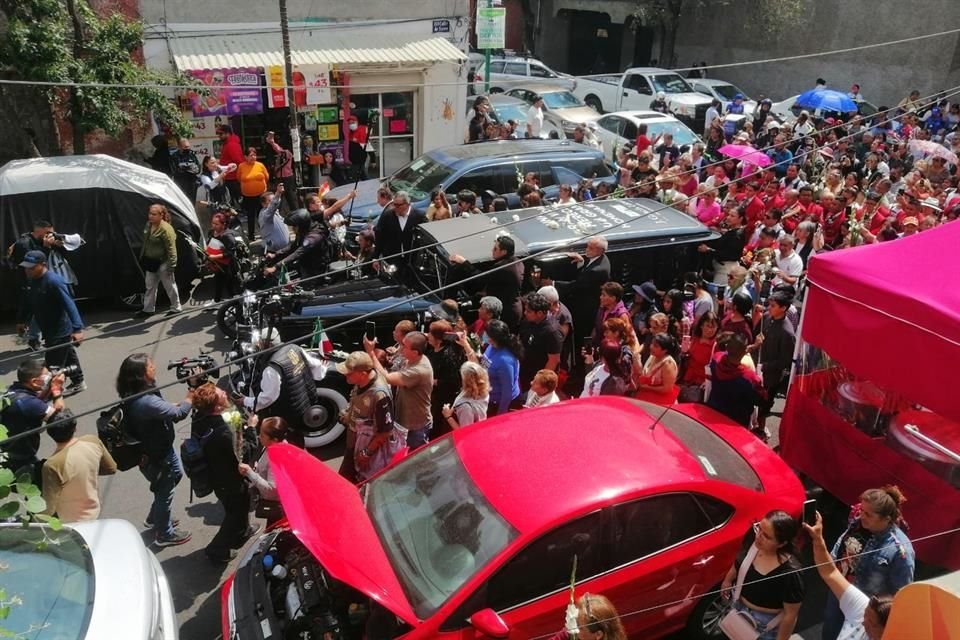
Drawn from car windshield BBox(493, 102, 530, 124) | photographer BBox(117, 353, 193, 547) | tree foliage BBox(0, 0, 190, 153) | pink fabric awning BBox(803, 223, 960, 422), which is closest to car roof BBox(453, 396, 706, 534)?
pink fabric awning BBox(803, 223, 960, 422)

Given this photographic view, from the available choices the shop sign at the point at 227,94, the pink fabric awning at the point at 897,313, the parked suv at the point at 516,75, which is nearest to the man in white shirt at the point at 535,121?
the parked suv at the point at 516,75

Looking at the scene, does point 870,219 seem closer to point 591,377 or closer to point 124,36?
point 591,377

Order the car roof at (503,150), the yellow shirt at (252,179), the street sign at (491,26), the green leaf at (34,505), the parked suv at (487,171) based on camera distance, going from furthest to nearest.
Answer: the street sign at (491,26) → the yellow shirt at (252,179) → the car roof at (503,150) → the parked suv at (487,171) → the green leaf at (34,505)

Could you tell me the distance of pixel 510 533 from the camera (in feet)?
13.7

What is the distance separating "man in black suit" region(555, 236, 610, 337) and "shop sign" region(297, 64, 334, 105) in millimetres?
8633

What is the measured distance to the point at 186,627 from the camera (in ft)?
17.0

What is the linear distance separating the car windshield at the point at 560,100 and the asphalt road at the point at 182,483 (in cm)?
1166

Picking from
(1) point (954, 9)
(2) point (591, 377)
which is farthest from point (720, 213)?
(1) point (954, 9)

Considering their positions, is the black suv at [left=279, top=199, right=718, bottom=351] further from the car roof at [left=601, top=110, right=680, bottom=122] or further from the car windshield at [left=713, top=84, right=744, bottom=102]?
the car windshield at [left=713, top=84, right=744, bottom=102]

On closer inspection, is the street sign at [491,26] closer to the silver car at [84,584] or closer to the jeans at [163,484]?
the jeans at [163,484]

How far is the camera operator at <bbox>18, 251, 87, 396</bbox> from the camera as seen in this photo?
764cm

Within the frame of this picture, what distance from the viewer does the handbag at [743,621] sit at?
430 centimetres

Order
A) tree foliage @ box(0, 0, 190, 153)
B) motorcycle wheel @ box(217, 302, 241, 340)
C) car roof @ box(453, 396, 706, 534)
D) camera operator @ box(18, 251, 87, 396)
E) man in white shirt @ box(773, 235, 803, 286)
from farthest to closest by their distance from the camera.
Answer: tree foliage @ box(0, 0, 190, 153)
motorcycle wheel @ box(217, 302, 241, 340)
man in white shirt @ box(773, 235, 803, 286)
camera operator @ box(18, 251, 87, 396)
car roof @ box(453, 396, 706, 534)

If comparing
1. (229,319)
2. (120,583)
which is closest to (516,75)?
(229,319)
